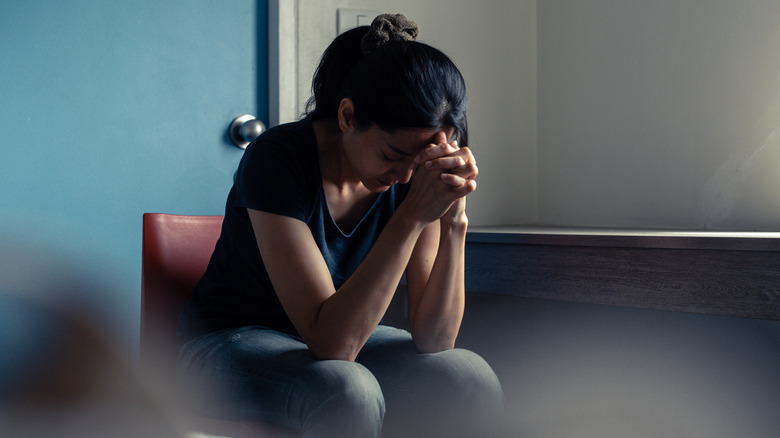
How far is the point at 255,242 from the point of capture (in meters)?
1.01

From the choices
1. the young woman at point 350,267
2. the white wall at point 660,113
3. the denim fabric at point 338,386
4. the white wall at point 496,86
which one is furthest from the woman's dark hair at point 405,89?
the white wall at point 496,86

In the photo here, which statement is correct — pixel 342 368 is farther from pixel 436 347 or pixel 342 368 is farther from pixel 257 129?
pixel 257 129

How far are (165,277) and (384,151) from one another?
1.50ft

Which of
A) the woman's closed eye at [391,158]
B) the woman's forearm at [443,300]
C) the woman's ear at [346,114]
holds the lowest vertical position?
the woman's forearm at [443,300]

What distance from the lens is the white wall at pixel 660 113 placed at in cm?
148

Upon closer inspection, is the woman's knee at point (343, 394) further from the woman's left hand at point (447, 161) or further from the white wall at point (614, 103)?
the white wall at point (614, 103)

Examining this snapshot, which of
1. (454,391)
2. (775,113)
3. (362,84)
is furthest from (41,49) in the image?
(775,113)

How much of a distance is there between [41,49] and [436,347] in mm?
1033

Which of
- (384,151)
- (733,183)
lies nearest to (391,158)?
(384,151)

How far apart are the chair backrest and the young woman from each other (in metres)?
0.07

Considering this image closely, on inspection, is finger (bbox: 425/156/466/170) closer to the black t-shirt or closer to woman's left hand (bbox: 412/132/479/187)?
woman's left hand (bbox: 412/132/479/187)

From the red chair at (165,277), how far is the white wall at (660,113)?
3.72 feet

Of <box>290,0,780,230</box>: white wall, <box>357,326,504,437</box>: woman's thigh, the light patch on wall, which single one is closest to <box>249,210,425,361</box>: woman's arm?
<box>357,326,504,437</box>: woman's thigh

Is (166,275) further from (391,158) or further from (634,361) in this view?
(634,361)
